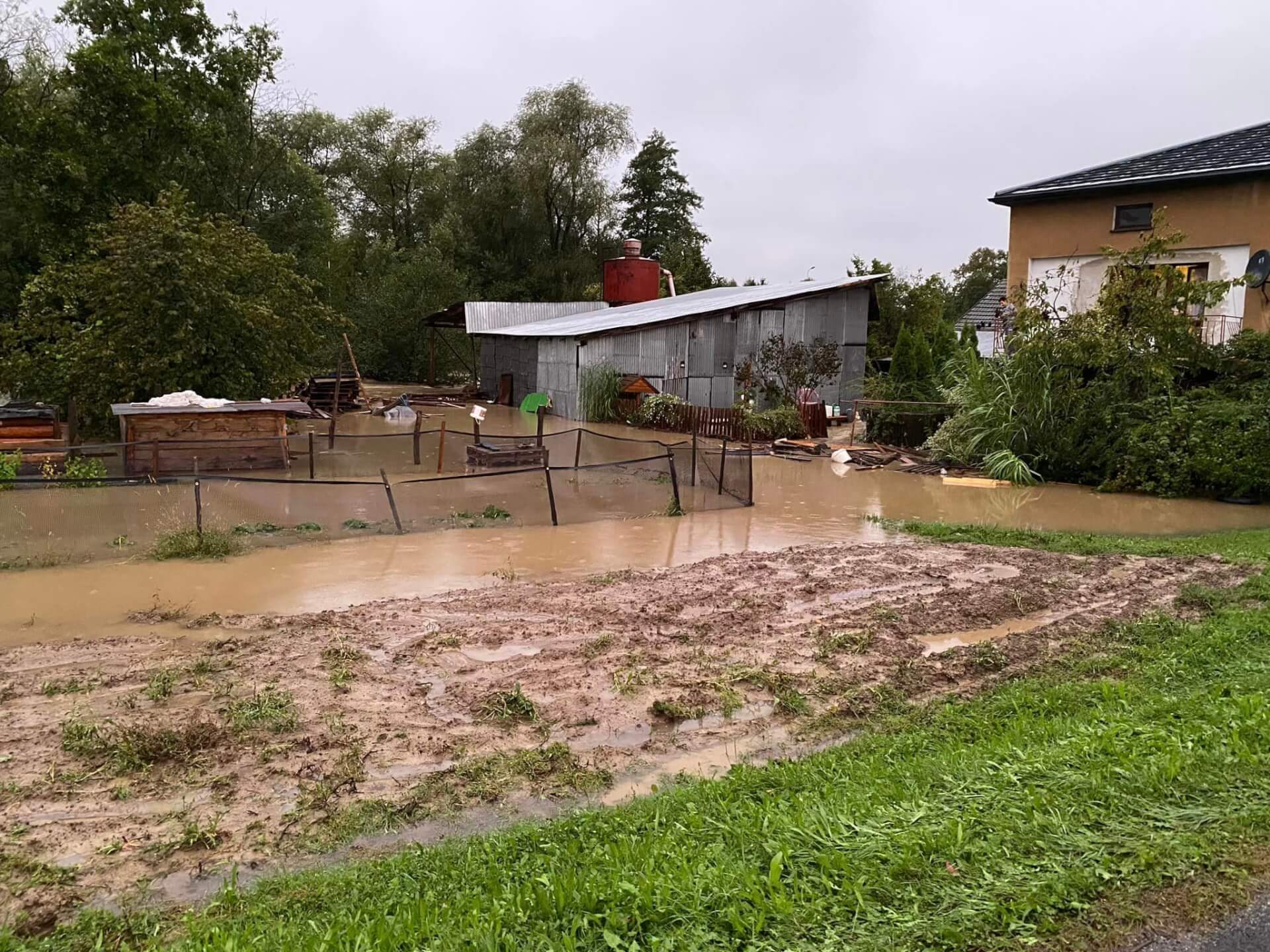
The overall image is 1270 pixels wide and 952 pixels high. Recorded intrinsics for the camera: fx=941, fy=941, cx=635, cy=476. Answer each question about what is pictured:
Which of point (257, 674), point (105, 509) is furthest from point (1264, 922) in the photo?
point (105, 509)

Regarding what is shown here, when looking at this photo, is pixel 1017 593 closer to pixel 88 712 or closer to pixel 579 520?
pixel 579 520

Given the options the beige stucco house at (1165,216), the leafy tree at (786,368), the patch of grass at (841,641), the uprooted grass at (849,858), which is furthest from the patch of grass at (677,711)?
the leafy tree at (786,368)

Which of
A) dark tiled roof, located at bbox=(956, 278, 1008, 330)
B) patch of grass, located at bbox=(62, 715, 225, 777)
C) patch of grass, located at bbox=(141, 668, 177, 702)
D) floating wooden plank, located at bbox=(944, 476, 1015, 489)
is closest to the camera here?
patch of grass, located at bbox=(62, 715, 225, 777)

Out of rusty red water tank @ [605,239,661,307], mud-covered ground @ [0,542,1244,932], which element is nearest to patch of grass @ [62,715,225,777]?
mud-covered ground @ [0,542,1244,932]

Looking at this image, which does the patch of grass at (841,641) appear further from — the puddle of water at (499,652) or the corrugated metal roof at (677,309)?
the corrugated metal roof at (677,309)

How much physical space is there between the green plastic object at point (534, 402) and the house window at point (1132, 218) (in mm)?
15508

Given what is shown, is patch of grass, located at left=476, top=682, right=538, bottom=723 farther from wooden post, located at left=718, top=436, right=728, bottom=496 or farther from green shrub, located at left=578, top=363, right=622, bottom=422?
green shrub, located at left=578, top=363, right=622, bottom=422

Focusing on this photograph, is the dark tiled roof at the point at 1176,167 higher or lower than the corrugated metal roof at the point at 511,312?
higher

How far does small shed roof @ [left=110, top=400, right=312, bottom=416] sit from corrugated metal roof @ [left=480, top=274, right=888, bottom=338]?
39.0ft

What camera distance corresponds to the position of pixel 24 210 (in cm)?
2558

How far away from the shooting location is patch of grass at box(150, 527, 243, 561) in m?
11.2

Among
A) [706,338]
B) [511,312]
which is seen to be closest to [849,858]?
[706,338]

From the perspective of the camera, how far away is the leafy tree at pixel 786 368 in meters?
29.4

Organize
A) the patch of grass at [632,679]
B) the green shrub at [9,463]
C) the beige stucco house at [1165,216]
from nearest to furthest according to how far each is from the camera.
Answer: the patch of grass at [632,679] → the green shrub at [9,463] → the beige stucco house at [1165,216]
